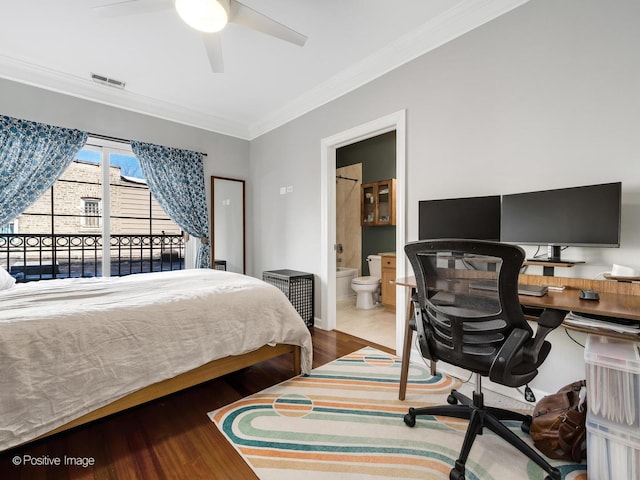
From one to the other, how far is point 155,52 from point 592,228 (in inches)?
140

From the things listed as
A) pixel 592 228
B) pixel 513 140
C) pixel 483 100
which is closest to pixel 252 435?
pixel 592 228

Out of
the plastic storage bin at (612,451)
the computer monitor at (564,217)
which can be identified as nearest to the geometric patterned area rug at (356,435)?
the plastic storage bin at (612,451)

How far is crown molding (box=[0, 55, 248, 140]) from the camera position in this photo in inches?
112

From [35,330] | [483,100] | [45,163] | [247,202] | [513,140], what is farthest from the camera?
[247,202]

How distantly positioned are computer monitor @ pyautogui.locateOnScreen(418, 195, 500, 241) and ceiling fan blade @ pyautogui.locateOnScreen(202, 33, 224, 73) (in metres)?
1.88

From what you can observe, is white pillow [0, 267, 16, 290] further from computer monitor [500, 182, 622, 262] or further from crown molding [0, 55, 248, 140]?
computer monitor [500, 182, 622, 262]

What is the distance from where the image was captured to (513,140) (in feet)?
6.73

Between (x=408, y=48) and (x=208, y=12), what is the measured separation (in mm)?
1694

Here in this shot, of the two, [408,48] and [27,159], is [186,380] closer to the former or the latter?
[27,159]

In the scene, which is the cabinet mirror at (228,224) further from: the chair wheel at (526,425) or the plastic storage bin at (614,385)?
the plastic storage bin at (614,385)

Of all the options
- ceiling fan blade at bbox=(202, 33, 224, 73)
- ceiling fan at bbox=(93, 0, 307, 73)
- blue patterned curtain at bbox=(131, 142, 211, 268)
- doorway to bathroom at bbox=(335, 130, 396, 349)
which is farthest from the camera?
doorway to bathroom at bbox=(335, 130, 396, 349)

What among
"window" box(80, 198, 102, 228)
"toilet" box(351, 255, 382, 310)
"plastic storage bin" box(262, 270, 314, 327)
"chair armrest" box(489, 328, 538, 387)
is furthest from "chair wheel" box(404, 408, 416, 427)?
"window" box(80, 198, 102, 228)

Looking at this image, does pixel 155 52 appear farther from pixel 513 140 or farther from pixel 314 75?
pixel 513 140

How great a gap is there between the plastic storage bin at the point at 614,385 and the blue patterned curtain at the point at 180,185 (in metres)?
3.85
